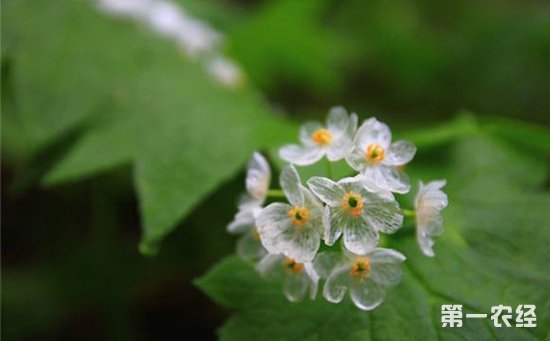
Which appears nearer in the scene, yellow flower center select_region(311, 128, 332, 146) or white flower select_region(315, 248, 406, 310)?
white flower select_region(315, 248, 406, 310)

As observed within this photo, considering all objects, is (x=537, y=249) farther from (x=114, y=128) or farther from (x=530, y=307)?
(x=114, y=128)

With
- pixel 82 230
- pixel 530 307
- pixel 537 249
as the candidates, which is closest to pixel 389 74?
pixel 82 230

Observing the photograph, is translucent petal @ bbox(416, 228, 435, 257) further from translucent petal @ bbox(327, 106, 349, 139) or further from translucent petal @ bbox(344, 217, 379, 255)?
translucent petal @ bbox(327, 106, 349, 139)

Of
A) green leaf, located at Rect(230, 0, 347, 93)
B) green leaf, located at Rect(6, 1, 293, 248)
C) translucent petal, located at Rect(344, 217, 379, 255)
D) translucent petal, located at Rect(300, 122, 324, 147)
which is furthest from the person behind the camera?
green leaf, located at Rect(230, 0, 347, 93)

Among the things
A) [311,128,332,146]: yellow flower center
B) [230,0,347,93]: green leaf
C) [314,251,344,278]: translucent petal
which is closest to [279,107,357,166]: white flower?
[311,128,332,146]: yellow flower center

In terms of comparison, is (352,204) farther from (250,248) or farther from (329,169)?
(250,248)

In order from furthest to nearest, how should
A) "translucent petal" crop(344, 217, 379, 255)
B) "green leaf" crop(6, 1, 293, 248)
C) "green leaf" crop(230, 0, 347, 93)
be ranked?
1. "green leaf" crop(230, 0, 347, 93)
2. "green leaf" crop(6, 1, 293, 248)
3. "translucent petal" crop(344, 217, 379, 255)

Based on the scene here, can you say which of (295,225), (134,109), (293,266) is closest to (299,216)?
(295,225)

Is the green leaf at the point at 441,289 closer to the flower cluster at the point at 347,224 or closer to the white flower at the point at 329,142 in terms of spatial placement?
the flower cluster at the point at 347,224
